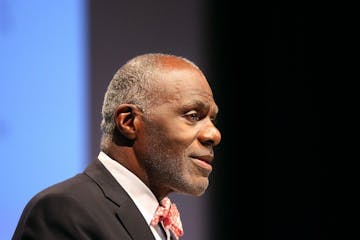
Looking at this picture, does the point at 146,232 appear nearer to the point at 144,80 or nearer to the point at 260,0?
the point at 144,80

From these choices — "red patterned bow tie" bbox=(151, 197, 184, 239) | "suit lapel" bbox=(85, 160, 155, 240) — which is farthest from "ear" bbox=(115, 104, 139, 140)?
"red patterned bow tie" bbox=(151, 197, 184, 239)

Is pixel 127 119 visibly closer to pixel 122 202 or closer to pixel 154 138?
pixel 154 138

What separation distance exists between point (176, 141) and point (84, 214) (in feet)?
1.18

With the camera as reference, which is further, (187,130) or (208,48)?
(208,48)

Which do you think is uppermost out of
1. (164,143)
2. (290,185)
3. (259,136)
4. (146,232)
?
(164,143)

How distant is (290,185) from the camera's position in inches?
139

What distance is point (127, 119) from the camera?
6.55 feet

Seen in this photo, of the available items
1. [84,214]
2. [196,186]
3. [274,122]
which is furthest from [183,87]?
[274,122]

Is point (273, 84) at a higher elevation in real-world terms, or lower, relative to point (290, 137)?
higher

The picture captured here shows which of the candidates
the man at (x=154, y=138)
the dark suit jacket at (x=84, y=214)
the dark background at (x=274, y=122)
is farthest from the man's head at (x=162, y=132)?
the dark background at (x=274, y=122)

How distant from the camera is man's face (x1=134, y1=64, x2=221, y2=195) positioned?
198cm

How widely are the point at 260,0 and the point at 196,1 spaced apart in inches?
13.4

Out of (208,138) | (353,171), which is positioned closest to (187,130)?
(208,138)

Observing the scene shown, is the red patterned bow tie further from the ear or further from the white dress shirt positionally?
the ear
